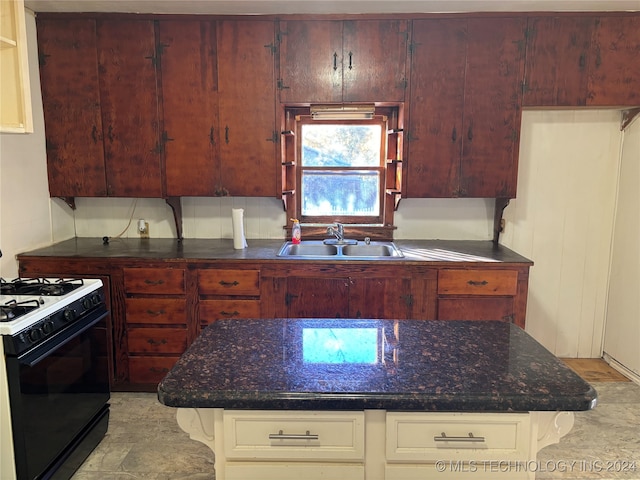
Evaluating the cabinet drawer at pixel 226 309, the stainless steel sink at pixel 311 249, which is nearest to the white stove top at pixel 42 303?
the cabinet drawer at pixel 226 309

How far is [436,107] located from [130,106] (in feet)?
6.75

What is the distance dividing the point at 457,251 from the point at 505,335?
5.07 feet

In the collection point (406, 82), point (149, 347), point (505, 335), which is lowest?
point (149, 347)

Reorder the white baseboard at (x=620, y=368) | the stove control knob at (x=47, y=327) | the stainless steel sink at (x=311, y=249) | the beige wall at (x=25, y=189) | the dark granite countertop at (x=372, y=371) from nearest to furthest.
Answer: the dark granite countertop at (x=372, y=371) < the stove control knob at (x=47, y=327) < the beige wall at (x=25, y=189) < the white baseboard at (x=620, y=368) < the stainless steel sink at (x=311, y=249)

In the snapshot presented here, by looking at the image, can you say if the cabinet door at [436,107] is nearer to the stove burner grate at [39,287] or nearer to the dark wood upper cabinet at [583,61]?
the dark wood upper cabinet at [583,61]

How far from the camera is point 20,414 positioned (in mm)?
1812

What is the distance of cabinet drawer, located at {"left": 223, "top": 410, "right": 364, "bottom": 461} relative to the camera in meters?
1.21

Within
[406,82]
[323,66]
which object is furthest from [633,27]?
[323,66]

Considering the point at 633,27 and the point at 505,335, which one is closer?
the point at 505,335

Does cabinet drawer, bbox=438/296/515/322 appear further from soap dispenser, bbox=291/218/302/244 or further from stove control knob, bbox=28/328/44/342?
stove control knob, bbox=28/328/44/342

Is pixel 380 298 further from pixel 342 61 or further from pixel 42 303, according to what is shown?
pixel 42 303

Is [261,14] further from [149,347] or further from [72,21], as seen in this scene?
[149,347]

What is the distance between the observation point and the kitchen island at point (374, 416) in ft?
3.87

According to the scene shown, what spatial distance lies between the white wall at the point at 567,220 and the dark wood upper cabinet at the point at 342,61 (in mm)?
1090
